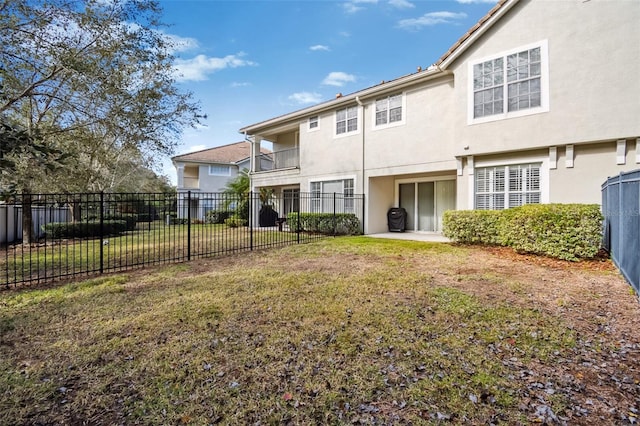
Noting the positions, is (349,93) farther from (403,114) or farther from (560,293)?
(560,293)

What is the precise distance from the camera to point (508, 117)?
9.84m

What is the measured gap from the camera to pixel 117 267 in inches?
312

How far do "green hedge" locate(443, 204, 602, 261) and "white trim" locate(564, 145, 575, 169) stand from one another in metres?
1.68

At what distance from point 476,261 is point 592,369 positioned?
5.31 m

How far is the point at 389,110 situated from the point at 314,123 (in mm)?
4452

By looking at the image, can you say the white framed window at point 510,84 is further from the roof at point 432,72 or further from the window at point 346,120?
the window at point 346,120

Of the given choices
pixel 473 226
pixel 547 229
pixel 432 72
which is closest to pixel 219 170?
pixel 432 72

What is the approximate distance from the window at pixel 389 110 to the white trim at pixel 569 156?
230 inches

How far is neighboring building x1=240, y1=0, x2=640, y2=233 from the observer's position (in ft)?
27.2

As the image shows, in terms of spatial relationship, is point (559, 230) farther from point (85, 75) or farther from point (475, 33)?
point (85, 75)

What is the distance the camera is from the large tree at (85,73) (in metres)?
5.96

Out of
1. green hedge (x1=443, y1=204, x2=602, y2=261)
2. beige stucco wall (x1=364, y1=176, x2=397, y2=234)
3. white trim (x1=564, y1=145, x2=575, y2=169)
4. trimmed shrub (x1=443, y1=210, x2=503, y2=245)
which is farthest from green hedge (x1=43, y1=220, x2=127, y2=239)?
white trim (x1=564, y1=145, x2=575, y2=169)

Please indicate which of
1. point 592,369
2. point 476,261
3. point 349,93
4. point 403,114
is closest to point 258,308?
point 592,369

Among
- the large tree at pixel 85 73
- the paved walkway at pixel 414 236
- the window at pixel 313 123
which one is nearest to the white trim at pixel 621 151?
the paved walkway at pixel 414 236
